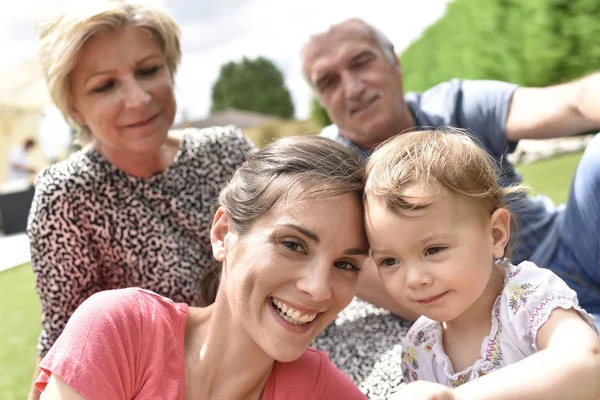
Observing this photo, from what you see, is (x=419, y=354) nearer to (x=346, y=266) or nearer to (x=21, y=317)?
(x=346, y=266)

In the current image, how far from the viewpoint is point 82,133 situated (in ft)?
11.4

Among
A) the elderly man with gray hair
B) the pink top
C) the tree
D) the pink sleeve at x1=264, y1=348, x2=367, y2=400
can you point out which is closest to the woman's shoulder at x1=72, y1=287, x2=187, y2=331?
the pink top

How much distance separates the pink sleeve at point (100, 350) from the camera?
73.2 inches

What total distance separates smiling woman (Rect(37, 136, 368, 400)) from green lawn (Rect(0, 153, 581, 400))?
1049mm

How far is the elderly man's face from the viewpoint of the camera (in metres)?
3.75

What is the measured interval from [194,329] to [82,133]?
1.69 m

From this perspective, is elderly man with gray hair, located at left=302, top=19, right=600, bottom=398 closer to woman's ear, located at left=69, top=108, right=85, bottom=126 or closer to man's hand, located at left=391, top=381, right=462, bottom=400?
man's hand, located at left=391, top=381, right=462, bottom=400

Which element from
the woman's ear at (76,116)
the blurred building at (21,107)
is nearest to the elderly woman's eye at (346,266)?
the woman's ear at (76,116)

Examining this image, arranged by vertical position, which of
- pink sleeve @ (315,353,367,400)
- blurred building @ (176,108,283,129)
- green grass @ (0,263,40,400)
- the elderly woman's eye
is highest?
the elderly woman's eye

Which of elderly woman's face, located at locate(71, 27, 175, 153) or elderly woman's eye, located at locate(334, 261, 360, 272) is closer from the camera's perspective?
elderly woman's eye, located at locate(334, 261, 360, 272)

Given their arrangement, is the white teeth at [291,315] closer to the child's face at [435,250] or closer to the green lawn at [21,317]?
the child's face at [435,250]

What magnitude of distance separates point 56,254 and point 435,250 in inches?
74.1

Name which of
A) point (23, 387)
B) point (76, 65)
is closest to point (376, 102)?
point (76, 65)

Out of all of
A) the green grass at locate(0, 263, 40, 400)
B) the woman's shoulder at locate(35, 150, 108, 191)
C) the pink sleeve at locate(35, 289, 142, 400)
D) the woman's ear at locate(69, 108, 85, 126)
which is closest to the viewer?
the pink sleeve at locate(35, 289, 142, 400)
